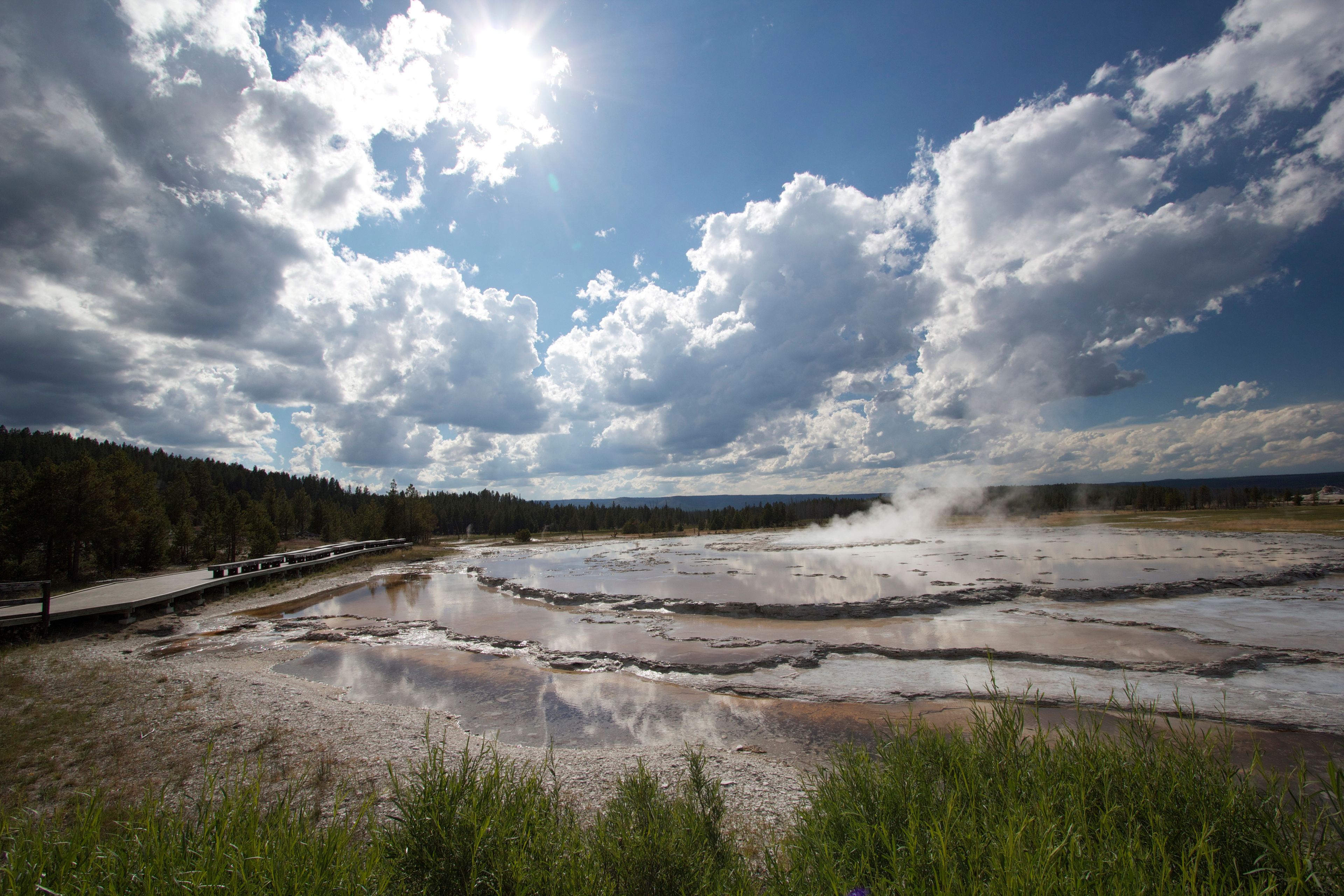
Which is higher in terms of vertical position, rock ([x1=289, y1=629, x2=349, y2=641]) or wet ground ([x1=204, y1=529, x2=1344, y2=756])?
rock ([x1=289, y1=629, x2=349, y2=641])

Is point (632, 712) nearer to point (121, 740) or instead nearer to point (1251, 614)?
point (121, 740)

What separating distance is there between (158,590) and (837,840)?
25.9 m

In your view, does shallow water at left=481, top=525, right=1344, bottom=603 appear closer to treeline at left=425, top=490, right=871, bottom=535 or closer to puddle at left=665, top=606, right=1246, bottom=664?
puddle at left=665, top=606, right=1246, bottom=664

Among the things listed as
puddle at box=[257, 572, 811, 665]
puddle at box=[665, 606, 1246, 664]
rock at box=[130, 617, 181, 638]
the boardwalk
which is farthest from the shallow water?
rock at box=[130, 617, 181, 638]

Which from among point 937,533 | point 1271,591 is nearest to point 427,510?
point 937,533

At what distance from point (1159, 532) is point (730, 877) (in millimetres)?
61141

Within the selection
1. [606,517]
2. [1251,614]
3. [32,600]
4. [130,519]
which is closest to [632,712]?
[1251,614]

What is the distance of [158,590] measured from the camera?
63.6 ft

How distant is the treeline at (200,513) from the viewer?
2628 cm

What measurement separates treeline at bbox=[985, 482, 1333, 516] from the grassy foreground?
305 feet

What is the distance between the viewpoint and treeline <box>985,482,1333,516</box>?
87.3 metres

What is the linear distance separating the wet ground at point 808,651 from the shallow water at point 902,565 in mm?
316

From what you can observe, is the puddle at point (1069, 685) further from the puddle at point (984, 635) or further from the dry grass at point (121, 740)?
the dry grass at point (121, 740)

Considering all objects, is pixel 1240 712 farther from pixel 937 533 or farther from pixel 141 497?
pixel 141 497
